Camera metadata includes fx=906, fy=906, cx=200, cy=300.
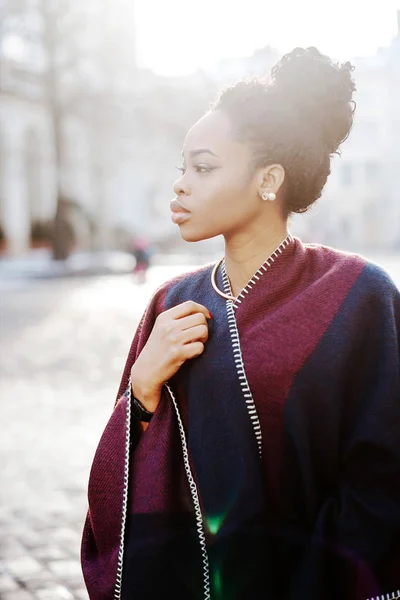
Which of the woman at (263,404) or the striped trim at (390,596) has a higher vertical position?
the woman at (263,404)

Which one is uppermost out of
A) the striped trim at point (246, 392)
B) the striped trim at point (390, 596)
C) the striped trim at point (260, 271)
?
the striped trim at point (260, 271)

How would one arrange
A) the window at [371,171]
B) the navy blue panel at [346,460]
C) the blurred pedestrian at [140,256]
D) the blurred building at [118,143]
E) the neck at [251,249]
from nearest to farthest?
1. the navy blue panel at [346,460]
2. the neck at [251,249]
3. the blurred pedestrian at [140,256]
4. the blurred building at [118,143]
5. the window at [371,171]

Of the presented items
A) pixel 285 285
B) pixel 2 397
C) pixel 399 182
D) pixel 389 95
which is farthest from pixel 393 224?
pixel 285 285

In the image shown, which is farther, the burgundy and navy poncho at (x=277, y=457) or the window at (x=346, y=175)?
the window at (x=346, y=175)

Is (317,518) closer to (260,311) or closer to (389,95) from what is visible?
(260,311)

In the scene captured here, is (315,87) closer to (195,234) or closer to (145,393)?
(195,234)

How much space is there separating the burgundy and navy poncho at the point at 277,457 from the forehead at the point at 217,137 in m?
0.26

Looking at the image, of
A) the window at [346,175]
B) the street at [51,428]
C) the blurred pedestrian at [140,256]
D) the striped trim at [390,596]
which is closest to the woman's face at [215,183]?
the striped trim at [390,596]

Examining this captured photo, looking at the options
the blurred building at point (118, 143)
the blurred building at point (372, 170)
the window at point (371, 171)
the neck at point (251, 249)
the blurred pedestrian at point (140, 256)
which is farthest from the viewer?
the window at point (371, 171)

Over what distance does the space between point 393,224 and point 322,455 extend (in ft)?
205

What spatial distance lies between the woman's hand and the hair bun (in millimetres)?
490

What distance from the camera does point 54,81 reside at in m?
28.0

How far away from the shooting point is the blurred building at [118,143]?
95.0 ft

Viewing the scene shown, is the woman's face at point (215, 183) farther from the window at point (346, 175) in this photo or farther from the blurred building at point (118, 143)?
the window at point (346, 175)
